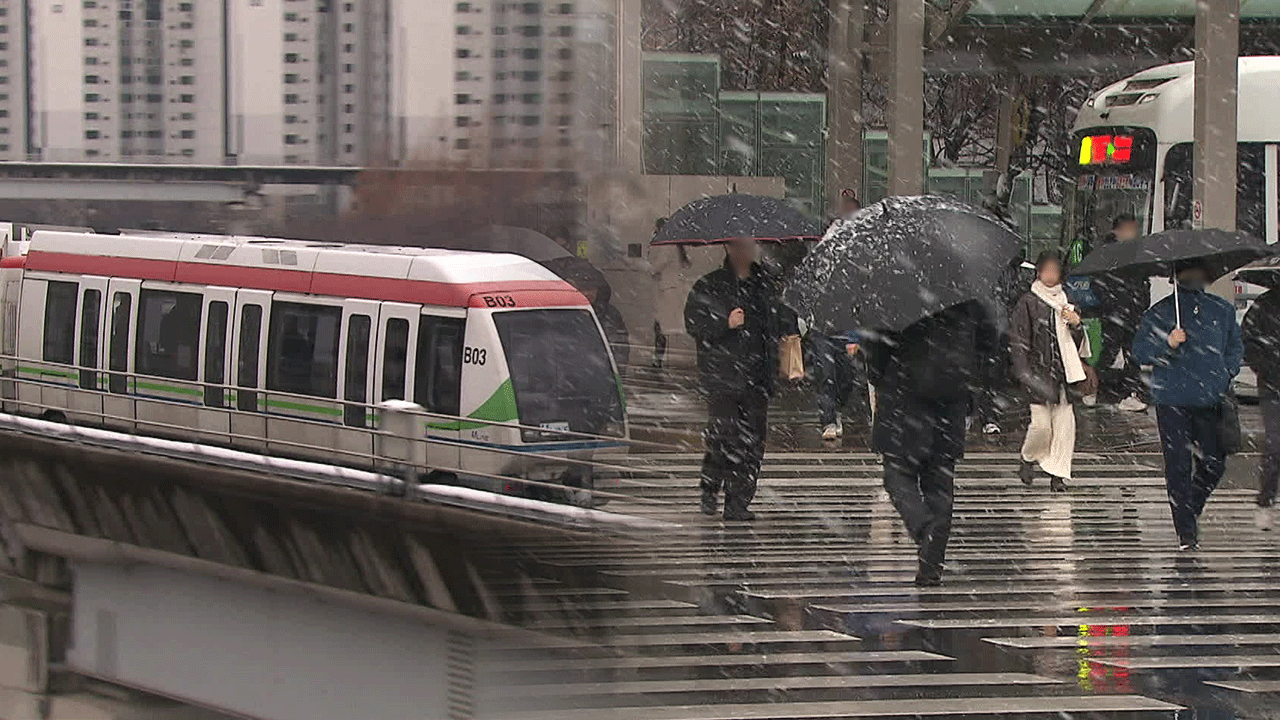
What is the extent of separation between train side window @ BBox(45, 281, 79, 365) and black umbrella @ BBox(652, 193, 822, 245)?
8625 millimetres

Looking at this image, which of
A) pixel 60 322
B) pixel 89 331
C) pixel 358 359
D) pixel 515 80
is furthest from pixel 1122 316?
pixel 515 80

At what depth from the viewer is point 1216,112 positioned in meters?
14.6

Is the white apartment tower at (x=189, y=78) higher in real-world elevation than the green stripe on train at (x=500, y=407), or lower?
higher

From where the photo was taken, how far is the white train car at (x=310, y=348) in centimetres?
1302

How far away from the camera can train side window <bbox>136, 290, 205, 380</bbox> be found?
16.0 meters

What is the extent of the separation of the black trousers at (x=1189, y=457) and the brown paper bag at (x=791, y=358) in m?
2.10

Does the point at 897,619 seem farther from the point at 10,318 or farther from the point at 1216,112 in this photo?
the point at 10,318

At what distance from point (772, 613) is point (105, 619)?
11.2 m

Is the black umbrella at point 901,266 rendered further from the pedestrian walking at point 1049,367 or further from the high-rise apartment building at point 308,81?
the pedestrian walking at point 1049,367

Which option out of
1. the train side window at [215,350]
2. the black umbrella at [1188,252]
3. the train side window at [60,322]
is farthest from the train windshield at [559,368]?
the train side window at [60,322]

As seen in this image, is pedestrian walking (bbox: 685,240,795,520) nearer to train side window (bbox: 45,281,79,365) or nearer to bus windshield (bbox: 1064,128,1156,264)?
train side window (bbox: 45,281,79,365)

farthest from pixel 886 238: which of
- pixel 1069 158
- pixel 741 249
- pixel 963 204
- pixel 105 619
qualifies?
pixel 1069 158

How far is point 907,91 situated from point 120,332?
7.80m

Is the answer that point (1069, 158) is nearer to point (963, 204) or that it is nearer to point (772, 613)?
point (963, 204)
